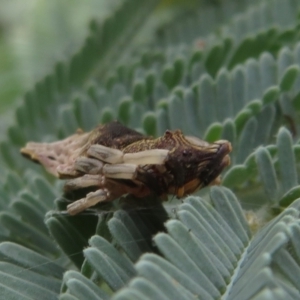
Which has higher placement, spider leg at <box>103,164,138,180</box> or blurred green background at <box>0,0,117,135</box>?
blurred green background at <box>0,0,117,135</box>

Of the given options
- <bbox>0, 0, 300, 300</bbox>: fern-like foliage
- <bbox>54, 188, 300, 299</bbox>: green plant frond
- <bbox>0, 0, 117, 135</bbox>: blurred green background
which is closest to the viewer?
<bbox>54, 188, 300, 299</bbox>: green plant frond

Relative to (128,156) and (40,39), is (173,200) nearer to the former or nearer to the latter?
(128,156)

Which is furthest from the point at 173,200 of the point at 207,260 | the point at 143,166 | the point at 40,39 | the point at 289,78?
the point at 40,39

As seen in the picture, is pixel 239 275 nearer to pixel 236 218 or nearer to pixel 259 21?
pixel 236 218

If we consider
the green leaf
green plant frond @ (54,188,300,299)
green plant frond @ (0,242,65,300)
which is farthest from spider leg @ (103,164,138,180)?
the green leaf

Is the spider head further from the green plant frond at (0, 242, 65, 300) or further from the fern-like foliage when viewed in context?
the green plant frond at (0, 242, 65, 300)

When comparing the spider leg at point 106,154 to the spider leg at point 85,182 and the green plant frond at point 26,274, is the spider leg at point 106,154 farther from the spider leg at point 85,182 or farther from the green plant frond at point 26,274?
the green plant frond at point 26,274
